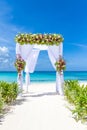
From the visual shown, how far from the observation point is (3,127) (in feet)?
28.7

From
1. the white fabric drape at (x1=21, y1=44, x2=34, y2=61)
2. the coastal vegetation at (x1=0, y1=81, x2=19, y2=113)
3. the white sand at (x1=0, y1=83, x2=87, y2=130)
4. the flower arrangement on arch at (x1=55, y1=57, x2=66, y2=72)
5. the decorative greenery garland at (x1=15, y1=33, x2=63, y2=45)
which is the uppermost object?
the decorative greenery garland at (x1=15, y1=33, x2=63, y2=45)

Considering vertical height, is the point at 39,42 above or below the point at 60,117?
above

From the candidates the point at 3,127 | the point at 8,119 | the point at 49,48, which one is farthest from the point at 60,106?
the point at 49,48

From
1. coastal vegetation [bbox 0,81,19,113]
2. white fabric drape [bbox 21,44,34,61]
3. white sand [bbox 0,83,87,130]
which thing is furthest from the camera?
white fabric drape [bbox 21,44,34,61]

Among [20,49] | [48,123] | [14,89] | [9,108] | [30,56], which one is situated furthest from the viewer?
[30,56]

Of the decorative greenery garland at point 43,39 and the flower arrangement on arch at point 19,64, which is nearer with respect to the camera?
the flower arrangement on arch at point 19,64

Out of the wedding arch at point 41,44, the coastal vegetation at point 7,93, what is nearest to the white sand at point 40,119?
the coastal vegetation at point 7,93

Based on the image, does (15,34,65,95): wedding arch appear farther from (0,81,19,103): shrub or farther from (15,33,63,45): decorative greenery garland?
(0,81,19,103): shrub

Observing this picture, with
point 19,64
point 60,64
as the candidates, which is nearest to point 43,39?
point 60,64

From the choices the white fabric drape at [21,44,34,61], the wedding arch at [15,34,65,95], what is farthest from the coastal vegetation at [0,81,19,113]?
the white fabric drape at [21,44,34,61]

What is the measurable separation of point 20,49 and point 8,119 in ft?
25.7

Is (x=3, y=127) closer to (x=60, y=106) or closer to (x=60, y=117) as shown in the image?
(x=60, y=117)

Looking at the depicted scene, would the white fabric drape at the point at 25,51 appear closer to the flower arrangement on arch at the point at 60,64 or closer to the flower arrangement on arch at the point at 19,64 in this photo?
the flower arrangement on arch at the point at 19,64

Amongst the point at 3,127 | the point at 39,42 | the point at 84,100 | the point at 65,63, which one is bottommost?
the point at 3,127
